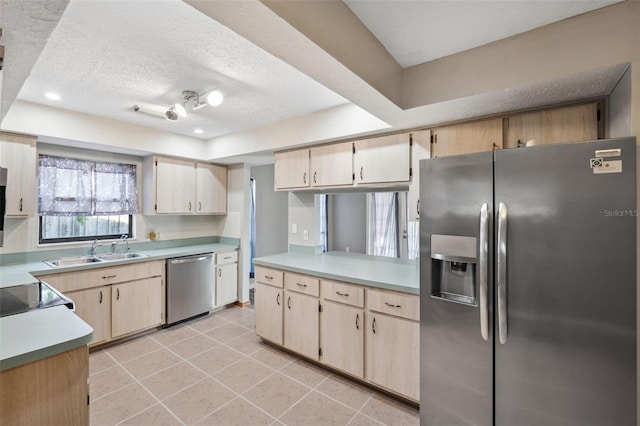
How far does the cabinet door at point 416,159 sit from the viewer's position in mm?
2357

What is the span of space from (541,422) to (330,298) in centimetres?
153

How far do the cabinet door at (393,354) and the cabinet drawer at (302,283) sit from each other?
55 cm

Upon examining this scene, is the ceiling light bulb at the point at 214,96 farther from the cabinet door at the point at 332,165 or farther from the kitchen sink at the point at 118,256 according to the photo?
the kitchen sink at the point at 118,256

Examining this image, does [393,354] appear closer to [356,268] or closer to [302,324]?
[356,268]

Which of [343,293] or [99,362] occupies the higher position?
[343,293]

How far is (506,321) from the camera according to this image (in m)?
1.49

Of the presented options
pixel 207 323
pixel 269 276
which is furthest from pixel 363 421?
pixel 207 323

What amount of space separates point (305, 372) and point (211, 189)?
9.44ft

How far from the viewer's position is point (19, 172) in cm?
268

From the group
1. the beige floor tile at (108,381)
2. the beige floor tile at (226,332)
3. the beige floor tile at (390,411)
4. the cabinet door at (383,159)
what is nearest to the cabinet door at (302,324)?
the beige floor tile at (390,411)

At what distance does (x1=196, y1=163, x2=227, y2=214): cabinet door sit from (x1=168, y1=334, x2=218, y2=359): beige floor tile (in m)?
1.72

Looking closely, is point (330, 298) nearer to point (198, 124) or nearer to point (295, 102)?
point (295, 102)

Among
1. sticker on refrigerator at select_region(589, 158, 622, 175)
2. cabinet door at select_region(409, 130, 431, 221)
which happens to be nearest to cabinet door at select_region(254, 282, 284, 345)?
cabinet door at select_region(409, 130, 431, 221)

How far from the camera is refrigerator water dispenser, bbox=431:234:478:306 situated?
164 cm
